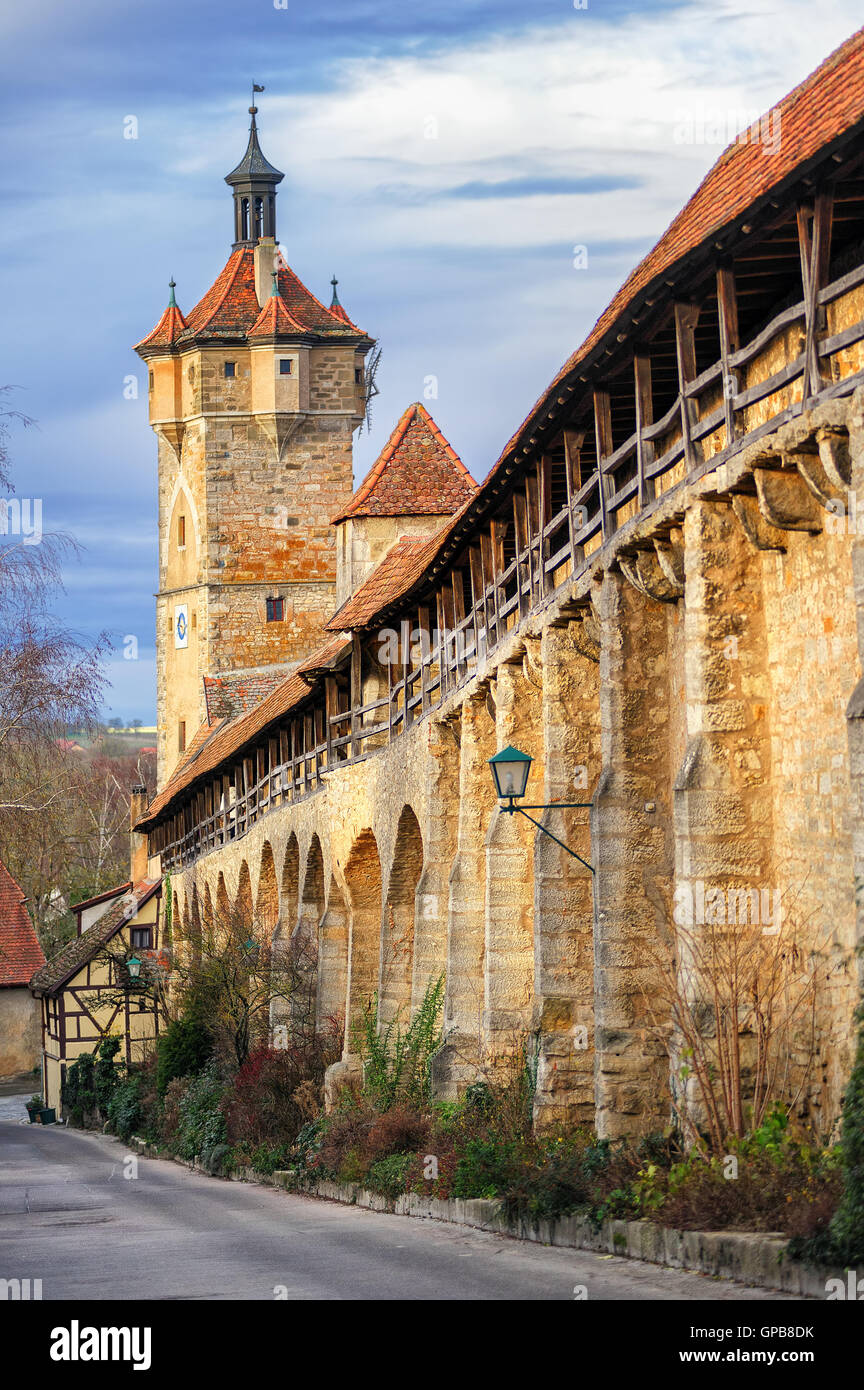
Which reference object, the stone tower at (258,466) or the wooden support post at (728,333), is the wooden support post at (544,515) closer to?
the wooden support post at (728,333)

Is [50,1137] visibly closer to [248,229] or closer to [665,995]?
[665,995]

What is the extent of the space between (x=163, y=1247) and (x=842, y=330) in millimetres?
8481

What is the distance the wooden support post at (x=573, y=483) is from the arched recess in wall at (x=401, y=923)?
8913mm

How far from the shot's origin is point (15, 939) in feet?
170

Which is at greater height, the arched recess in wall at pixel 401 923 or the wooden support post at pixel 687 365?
the wooden support post at pixel 687 365

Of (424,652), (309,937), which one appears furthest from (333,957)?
(424,652)

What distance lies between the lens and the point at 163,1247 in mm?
14555

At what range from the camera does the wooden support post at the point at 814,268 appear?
1025cm

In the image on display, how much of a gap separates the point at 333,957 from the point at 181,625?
90.3ft

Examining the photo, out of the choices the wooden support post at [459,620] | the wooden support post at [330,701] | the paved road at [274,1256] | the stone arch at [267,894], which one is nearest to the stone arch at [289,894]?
the stone arch at [267,894]

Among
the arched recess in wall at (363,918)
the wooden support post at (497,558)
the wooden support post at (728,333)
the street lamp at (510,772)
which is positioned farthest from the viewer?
the arched recess in wall at (363,918)

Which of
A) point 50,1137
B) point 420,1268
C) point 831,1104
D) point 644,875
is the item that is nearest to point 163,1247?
point 420,1268

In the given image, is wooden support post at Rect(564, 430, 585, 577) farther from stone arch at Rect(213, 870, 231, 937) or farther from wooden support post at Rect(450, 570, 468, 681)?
stone arch at Rect(213, 870, 231, 937)

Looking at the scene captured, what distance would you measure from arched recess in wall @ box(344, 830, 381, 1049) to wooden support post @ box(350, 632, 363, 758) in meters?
1.53
